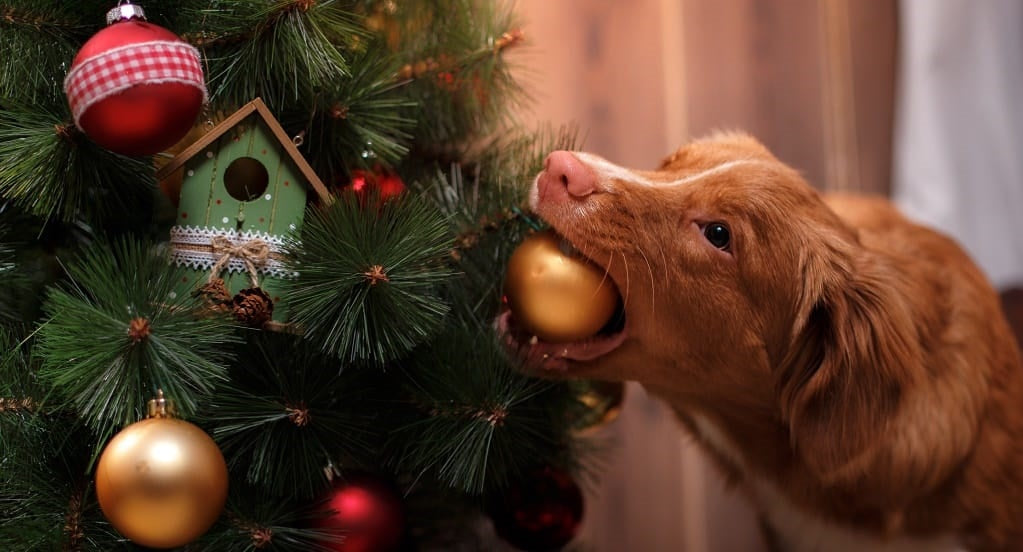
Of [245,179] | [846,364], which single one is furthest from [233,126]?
[846,364]

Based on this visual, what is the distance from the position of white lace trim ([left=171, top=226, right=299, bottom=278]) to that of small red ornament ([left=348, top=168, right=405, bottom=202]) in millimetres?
119

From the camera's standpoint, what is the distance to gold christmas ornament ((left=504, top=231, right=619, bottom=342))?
42.1 inches

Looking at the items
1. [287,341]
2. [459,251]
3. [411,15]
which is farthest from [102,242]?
[411,15]

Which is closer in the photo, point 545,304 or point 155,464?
point 155,464

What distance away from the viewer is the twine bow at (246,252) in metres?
1.03

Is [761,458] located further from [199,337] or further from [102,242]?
[102,242]

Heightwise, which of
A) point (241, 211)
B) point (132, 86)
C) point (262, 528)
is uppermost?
point (132, 86)

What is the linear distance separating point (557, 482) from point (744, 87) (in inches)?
55.0

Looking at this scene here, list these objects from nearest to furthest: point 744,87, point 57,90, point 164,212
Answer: point 57,90
point 164,212
point 744,87

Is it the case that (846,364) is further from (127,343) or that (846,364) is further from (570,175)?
(127,343)

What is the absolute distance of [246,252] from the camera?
3.39 feet

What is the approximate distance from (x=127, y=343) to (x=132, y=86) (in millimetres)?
251

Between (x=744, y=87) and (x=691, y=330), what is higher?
(x=744, y=87)

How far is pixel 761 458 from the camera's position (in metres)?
1.30
